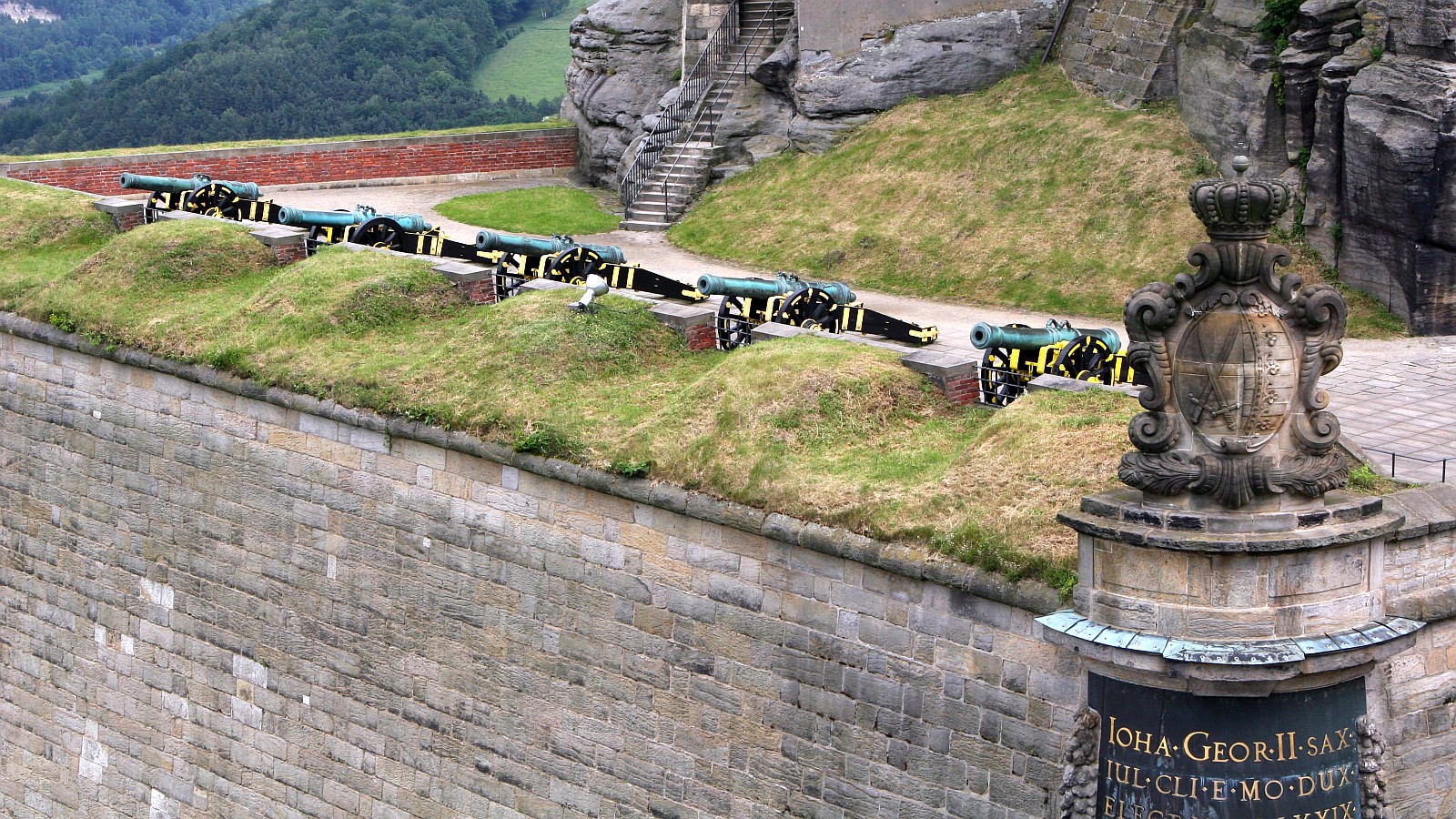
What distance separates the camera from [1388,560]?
10.9m


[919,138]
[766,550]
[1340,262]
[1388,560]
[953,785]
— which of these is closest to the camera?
[1388,560]

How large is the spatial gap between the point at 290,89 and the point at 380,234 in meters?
51.1

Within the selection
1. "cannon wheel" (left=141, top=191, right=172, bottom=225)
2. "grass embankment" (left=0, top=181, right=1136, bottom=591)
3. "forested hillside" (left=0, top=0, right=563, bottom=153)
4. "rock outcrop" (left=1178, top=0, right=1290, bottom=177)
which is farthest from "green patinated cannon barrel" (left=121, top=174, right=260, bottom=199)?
"forested hillside" (left=0, top=0, right=563, bottom=153)

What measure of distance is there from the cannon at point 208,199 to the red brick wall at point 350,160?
6.14m

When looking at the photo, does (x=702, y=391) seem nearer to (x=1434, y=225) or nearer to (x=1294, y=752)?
(x=1294, y=752)

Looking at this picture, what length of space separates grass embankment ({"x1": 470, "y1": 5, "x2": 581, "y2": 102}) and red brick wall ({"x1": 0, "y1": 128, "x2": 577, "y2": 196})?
4769 cm

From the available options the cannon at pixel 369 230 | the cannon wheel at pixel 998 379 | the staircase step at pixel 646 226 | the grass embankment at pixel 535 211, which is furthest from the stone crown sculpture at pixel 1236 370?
the grass embankment at pixel 535 211

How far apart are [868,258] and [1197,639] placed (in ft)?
50.7

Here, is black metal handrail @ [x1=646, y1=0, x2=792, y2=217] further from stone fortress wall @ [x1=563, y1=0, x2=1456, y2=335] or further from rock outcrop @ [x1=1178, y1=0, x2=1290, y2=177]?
rock outcrop @ [x1=1178, y1=0, x2=1290, y2=177]

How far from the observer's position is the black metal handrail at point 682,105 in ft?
99.8

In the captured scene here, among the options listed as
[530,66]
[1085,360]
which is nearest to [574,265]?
[1085,360]

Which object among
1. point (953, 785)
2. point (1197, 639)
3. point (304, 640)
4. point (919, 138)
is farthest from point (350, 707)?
point (919, 138)

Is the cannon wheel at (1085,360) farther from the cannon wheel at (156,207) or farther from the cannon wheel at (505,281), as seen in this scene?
the cannon wheel at (156,207)

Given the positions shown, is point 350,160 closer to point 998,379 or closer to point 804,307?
point 804,307
